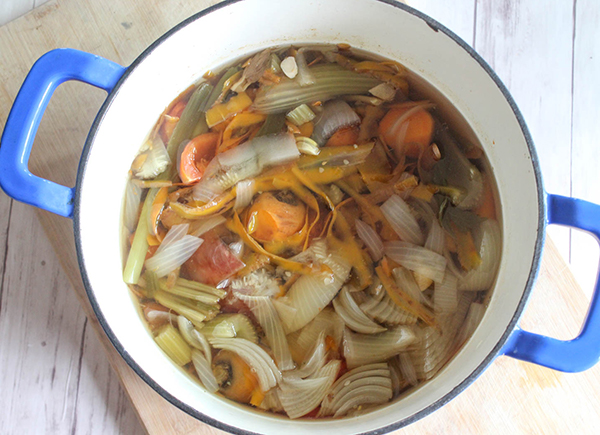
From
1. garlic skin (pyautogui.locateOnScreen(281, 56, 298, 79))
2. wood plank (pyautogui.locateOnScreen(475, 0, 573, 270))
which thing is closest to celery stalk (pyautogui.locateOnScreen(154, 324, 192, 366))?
garlic skin (pyautogui.locateOnScreen(281, 56, 298, 79))

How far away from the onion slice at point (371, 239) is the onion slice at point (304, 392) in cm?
24

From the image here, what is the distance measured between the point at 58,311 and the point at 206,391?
1.46ft

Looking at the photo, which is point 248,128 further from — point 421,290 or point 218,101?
point 421,290

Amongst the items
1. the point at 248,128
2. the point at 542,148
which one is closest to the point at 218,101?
the point at 248,128

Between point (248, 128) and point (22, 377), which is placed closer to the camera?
point (248, 128)

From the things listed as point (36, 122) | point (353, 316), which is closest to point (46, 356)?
point (36, 122)

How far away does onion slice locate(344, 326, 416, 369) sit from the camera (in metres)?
0.84

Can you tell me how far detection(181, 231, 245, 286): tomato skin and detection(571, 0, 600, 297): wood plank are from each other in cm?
83

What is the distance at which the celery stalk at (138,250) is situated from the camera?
0.88 meters

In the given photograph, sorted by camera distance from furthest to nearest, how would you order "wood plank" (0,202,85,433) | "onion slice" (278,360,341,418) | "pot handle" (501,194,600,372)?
1. "wood plank" (0,202,85,433)
2. "onion slice" (278,360,341,418)
3. "pot handle" (501,194,600,372)

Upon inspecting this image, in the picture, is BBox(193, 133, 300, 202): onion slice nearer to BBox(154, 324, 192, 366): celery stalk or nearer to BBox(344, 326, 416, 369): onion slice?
BBox(154, 324, 192, 366): celery stalk

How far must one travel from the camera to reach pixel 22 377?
1.04 meters

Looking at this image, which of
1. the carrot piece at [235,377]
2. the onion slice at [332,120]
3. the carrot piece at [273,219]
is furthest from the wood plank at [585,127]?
the carrot piece at [235,377]

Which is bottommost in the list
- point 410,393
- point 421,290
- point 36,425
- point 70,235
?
point 36,425
